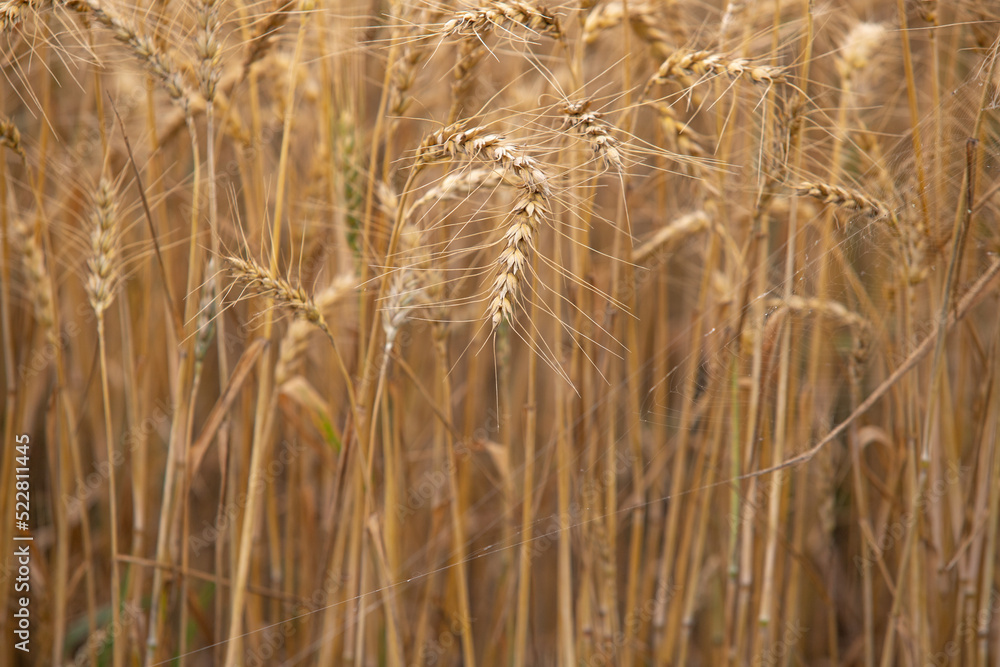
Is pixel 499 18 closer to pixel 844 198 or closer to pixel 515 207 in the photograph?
pixel 515 207

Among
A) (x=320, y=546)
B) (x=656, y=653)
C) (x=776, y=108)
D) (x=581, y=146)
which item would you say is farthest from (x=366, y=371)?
(x=656, y=653)

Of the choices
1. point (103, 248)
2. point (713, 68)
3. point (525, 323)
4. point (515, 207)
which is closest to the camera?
point (515, 207)

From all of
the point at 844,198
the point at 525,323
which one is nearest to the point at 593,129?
the point at 844,198

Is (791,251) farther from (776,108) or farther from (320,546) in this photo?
(320,546)

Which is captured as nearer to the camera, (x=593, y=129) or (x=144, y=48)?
(x=593, y=129)

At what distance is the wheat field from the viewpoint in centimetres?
87

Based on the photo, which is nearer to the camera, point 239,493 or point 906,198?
point 906,198

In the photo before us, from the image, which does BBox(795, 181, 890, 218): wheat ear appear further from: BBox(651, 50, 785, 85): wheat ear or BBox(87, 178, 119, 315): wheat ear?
BBox(87, 178, 119, 315): wheat ear

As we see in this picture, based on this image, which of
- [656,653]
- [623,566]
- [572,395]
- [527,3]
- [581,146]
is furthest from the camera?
[623,566]

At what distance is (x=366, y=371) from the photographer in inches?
34.1

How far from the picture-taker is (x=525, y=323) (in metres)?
1.38

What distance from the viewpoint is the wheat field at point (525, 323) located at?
0.87 m

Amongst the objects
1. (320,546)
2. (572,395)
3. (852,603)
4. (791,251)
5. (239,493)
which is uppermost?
(791,251)

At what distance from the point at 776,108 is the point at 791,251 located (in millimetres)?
230
